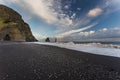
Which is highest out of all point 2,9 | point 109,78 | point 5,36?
point 2,9

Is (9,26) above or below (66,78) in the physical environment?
above

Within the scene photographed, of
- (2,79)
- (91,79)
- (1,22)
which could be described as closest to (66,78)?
(91,79)

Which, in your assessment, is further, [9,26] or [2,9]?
[2,9]

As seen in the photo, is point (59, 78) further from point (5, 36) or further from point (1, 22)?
point (1, 22)

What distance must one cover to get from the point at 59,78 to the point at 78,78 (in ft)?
3.39

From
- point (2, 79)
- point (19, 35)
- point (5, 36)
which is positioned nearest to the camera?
point (2, 79)

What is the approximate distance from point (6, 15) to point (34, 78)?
12838cm

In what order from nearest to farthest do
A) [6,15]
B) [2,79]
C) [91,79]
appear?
[2,79] → [91,79] → [6,15]

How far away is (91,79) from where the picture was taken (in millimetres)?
6422

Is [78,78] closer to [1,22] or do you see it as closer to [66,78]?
[66,78]

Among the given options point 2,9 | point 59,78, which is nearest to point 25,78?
point 59,78

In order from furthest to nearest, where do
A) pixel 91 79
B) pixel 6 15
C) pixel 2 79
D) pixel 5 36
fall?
pixel 6 15, pixel 5 36, pixel 91 79, pixel 2 79

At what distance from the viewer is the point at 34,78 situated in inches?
250

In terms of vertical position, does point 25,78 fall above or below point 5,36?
below
